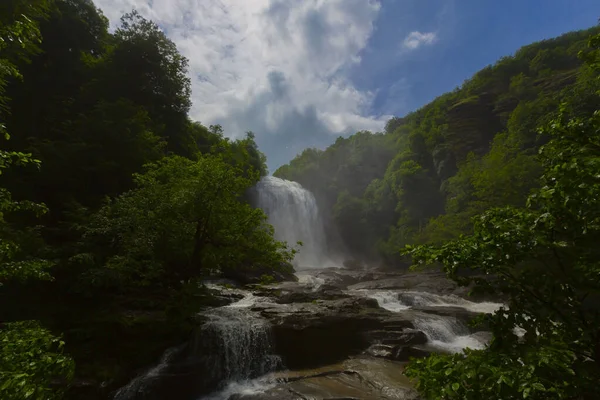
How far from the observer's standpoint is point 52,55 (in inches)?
826

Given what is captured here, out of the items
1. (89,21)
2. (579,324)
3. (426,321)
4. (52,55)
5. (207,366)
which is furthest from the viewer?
(89,21)

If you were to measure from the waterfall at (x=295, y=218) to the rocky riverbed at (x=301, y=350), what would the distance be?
30.0 meters

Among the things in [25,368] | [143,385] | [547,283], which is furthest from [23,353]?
[143,385]

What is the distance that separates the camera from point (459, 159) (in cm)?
4222

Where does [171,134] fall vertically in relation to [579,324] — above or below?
above

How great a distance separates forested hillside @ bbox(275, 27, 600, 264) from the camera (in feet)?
99.3

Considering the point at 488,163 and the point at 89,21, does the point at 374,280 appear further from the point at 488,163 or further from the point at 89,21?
the point at 89,21

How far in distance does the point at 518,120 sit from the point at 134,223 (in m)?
41.9

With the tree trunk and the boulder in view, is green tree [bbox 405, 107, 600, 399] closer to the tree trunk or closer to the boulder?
the boulder

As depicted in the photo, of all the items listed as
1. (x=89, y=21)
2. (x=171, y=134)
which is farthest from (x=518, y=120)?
(x=89, y=21)

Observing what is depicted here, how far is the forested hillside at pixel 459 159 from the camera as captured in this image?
30266mm

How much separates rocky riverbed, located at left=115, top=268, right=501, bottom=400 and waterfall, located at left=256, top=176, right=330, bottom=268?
2999cm

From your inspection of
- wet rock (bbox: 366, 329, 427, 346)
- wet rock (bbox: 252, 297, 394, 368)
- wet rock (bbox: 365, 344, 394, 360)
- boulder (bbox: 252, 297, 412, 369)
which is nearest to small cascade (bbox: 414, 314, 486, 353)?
wet rock (bbox: 366, 329, 427, 346)

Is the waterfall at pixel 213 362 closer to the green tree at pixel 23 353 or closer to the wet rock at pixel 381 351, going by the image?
the wet rock at pixel 381 351
